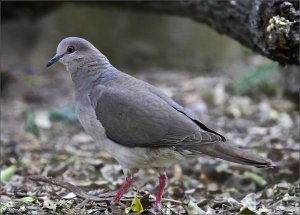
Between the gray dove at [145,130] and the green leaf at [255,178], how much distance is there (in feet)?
4.07

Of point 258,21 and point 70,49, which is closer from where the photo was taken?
point 70,49

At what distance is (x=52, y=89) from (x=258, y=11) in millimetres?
4895

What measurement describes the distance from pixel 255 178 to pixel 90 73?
177 centimetres

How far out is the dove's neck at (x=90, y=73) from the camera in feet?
13.9

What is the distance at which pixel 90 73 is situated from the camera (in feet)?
14.0

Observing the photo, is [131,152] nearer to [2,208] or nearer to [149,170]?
[2,208]

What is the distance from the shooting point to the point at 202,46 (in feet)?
32.8

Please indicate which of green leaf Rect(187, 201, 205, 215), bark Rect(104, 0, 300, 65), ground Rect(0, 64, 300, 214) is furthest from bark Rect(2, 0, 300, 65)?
green leaf Rect(187, 201, 205, 215)

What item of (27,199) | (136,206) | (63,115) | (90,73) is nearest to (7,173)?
(27,199)

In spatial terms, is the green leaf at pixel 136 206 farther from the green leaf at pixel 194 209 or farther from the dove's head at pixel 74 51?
the dove's head at pixel 74 51

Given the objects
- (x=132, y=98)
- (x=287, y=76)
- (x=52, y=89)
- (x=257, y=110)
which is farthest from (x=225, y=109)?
(x=132, y=98)

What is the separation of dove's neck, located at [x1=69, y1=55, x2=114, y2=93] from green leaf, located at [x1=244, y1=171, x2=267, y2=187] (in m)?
1.65

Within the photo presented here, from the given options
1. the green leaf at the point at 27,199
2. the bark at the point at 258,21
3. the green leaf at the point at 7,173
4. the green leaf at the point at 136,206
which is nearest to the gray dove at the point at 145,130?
the green leaf at the point at 136,206

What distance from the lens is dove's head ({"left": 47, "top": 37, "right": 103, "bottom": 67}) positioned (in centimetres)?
426
